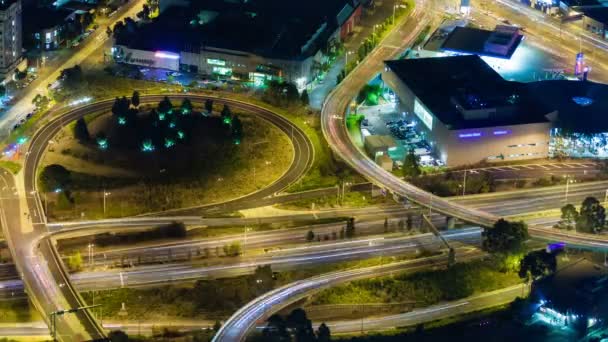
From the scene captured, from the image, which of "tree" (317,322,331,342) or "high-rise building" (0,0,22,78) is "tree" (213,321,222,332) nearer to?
"tree" (317,322,331,342)

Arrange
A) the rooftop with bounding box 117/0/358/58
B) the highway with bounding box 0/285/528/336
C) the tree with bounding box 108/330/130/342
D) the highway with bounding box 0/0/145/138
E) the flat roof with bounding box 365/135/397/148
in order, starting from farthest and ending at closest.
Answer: the rooftop with bounding box 117/0/358/58, the highway with bounding box 0/0/145/138, the flat roof with bounding box 365/135/397/148, the highway with bounding box 0/285/528/336, the tree with bounding box 108/330/130/342

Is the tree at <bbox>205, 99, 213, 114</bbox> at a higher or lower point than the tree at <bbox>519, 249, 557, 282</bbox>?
higher

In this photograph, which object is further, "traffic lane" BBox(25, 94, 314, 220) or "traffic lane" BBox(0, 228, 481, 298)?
"traffic lane" BBox(25, 94, 314, 220)

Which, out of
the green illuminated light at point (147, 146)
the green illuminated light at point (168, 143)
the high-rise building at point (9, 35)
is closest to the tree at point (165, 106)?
→ the green illuminated light at point (168, 143)

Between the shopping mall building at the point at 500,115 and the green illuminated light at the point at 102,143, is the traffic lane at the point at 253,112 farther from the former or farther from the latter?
the shopping mall building at the point at 500,115

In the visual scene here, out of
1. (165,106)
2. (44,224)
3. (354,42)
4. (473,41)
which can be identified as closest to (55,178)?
(44,224)

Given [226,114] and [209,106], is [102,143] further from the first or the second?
[226,114]

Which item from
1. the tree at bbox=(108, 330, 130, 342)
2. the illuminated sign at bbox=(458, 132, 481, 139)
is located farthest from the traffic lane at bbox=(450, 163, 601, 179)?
the tree at bbox=(108, 330, 130, 342)
